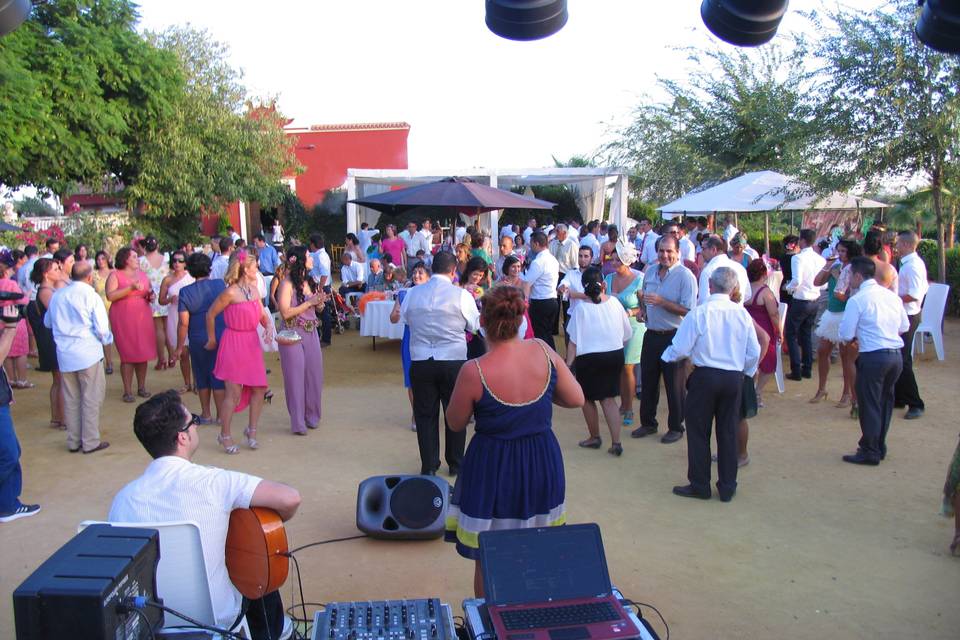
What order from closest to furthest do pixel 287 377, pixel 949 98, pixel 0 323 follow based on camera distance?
1. pixel 0 323
2. pixel 287 377
3. pixel 949 98

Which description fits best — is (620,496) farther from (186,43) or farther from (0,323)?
(186,43)

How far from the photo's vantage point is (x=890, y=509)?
512 centimetres

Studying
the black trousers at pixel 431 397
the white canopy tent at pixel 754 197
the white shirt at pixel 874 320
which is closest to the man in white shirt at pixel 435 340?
the black trousers at pixel 431 397

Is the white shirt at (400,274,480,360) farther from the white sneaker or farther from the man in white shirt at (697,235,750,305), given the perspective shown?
the man in white shirt at (697,235,750,305)

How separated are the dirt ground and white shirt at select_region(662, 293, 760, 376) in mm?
998

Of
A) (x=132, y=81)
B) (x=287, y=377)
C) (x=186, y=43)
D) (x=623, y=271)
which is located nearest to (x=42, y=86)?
(x=132, y=81)

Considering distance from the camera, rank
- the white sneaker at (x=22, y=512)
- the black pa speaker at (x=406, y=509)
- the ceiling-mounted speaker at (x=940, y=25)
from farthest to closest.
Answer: the white sneaker at (x=22, y=512) < the black pa speaker at (x=406, y=509) < the ceiling-mounted speaker at (x=940, y=25)

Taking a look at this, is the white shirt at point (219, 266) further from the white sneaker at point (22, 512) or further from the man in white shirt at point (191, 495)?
the man in white shirt at point (191, 495)

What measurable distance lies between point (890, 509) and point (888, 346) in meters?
1.27

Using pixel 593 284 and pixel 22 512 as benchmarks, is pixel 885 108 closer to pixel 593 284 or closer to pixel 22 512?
pixel 593 284

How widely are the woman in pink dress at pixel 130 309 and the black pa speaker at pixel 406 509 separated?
14.7 feet

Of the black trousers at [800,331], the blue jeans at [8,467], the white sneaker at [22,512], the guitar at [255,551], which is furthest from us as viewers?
the black trousers at [800,331]

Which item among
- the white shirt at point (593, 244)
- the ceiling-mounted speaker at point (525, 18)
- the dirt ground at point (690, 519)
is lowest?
the dirt ground at point (690, 519)

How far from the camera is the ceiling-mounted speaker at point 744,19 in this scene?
4367mm
